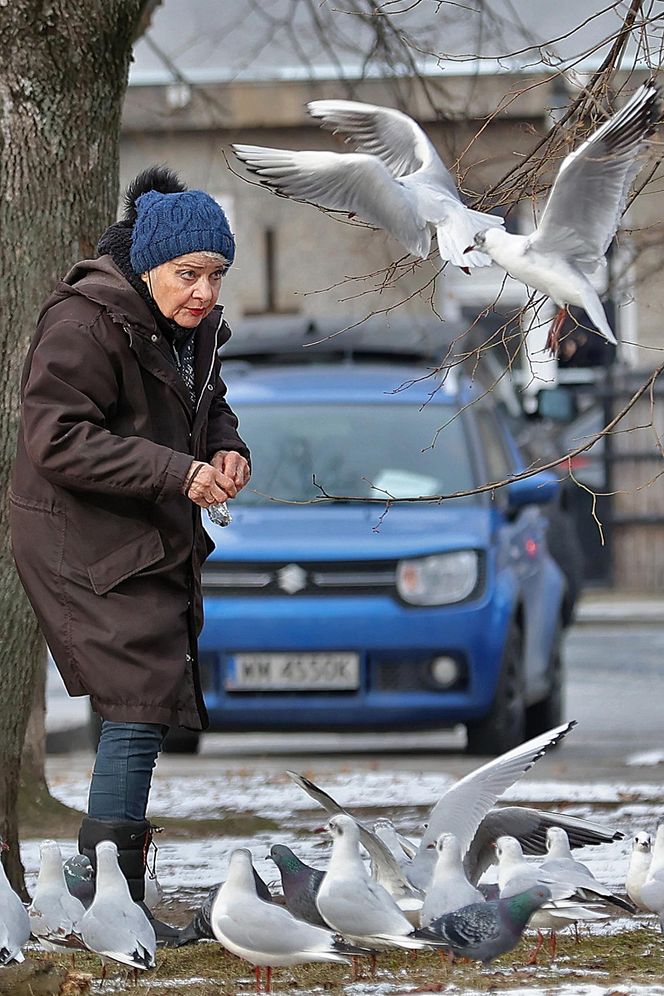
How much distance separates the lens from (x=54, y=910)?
4043 mm

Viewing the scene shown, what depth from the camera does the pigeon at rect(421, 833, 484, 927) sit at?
4020 mm

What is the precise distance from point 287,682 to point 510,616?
3.36 feet

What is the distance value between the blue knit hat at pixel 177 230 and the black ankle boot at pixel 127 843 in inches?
48.4

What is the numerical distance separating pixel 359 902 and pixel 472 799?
86 cm

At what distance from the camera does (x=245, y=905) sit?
3859mm

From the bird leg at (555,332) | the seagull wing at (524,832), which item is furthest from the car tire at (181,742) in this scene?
the bird leg at (555,332)

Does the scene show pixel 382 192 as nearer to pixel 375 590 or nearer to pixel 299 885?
pixel 299 885

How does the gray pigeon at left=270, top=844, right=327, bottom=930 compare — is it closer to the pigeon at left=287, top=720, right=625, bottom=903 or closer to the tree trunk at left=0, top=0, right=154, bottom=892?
the pigeon at left=287, top=720, right=625, bottom=903

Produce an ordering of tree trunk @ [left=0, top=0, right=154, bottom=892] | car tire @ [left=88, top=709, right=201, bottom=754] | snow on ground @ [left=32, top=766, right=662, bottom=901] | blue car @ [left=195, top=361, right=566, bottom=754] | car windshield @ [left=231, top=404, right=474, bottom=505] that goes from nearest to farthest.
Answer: tree trunk @ [left=0, top=0, right=154, bottom=892] < snow on ground @ [left=32, top=766, right=662, bottom=901] < blue car @ [left=195, top=361, right=566, bottom=754] < car windshield @ [left=231, top=404, right=474, bottom=505] < car tire @ [left=88, top=709, right=201, bottom=754]

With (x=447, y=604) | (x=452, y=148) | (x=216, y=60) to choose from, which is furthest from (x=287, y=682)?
(x=216, y=60)

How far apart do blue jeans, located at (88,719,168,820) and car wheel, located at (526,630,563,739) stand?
5.49 metres

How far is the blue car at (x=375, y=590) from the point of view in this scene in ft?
26.6

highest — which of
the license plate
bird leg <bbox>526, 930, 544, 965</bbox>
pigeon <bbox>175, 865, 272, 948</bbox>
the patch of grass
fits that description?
the license plate

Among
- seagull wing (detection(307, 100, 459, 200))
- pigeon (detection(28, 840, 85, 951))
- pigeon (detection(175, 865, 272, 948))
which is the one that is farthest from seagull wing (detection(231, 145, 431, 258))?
pigeon (detection(28, 840, 85, 951))
